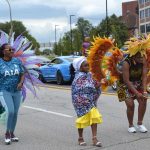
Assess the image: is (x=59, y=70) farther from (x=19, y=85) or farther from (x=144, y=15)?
(x=144, y=15)

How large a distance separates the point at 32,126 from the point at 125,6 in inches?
4386

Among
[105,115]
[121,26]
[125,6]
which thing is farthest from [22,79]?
[125,6]

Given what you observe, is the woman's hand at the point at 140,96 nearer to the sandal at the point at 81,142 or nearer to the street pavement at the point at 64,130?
the street pavement at the point at 64,130

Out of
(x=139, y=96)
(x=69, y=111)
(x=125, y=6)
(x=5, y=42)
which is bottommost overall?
(x=69, y=111)

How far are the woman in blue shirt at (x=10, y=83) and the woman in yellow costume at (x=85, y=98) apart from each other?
3.30 feet

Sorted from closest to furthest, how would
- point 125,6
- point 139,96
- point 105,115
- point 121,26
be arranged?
point 139,96, point 105,115, point 121,26, point 125,6

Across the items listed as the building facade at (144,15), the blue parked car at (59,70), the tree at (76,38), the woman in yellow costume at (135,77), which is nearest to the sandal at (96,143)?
the woman in yellow costume at (135,77)

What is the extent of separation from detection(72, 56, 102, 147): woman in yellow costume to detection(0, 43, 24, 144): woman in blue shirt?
3.30 ft

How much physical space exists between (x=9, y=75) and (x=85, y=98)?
1.34m

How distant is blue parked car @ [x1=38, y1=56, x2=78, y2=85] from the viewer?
21188 mm

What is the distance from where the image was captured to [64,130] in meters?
9.12

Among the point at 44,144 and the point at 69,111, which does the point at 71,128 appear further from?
the point at 69,111

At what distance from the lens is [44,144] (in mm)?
7797

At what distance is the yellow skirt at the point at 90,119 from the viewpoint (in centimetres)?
751
